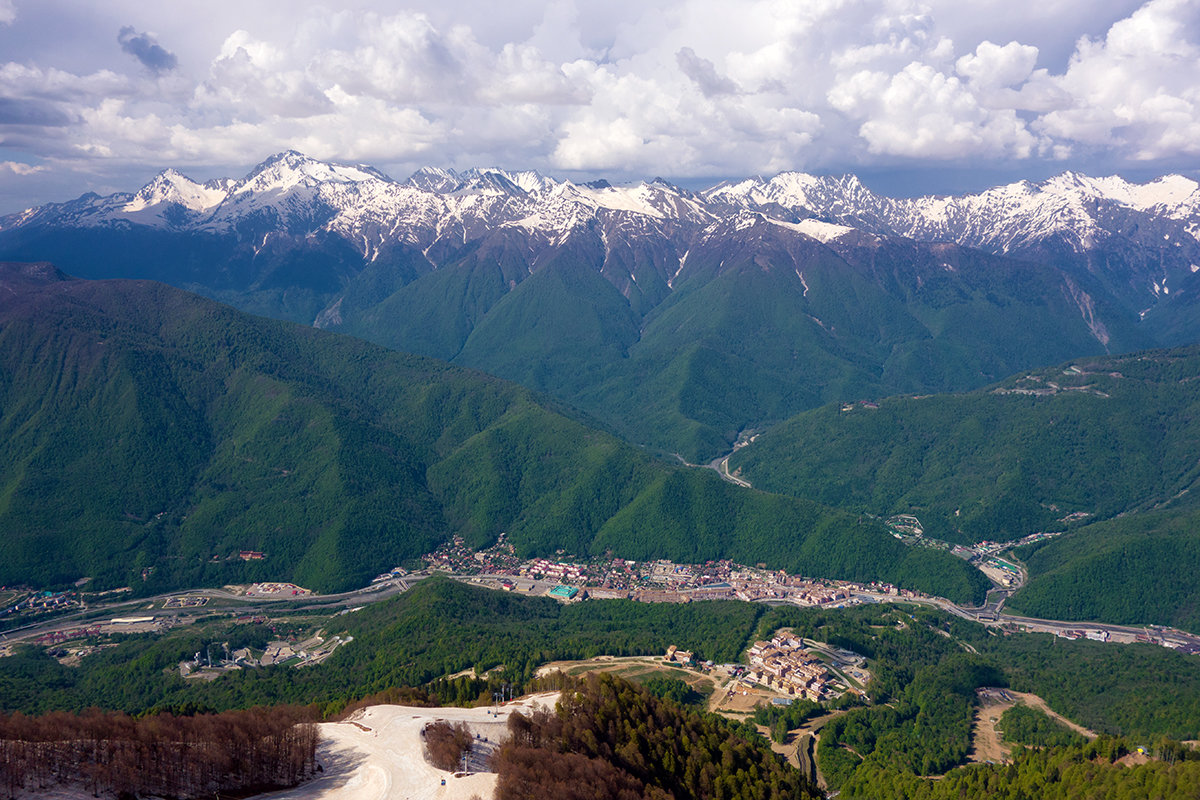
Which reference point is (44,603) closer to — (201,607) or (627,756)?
(201,607)

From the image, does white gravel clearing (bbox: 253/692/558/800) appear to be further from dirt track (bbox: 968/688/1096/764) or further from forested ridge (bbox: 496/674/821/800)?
dirt track (bbox: 968/688/1096/764)

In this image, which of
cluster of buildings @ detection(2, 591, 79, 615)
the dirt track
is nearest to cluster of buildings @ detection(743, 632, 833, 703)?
the dirt track

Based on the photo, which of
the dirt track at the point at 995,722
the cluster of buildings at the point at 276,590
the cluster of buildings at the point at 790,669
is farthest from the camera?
the cluster of buildings at the point at 276,590

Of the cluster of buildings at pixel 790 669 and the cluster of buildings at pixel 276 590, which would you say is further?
the cluster of buildings at pixel 276 590

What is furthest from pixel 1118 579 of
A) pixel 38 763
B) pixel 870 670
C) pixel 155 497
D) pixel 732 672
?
pixel 155 497

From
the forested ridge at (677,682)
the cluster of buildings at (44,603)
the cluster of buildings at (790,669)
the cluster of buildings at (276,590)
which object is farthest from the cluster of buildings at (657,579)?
the cluster of buildings at (44,603)

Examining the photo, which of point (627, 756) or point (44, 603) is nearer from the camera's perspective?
point (627, 756)

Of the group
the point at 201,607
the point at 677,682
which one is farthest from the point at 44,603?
the point at 677,682

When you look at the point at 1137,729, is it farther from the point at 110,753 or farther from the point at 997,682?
the point at 110,753

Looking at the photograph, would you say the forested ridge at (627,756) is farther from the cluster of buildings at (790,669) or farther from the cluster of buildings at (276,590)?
→ the cluster of buildings at (276,590)
